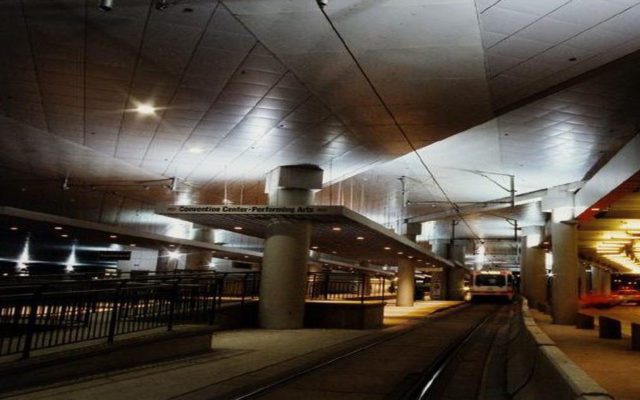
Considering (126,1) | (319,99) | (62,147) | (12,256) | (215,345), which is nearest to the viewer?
(126,1)

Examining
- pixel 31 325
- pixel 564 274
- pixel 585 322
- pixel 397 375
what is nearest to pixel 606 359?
pixel 397 375

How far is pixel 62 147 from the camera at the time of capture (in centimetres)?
1644

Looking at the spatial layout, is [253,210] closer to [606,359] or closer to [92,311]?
[92,311]

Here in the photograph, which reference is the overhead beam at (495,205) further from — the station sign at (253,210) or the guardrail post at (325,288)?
the station sign at (253,210)

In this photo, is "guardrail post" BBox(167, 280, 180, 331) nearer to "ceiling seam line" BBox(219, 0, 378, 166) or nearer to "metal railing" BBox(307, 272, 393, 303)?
"ceiling seam line" BBox(219, 0, 378, 166)

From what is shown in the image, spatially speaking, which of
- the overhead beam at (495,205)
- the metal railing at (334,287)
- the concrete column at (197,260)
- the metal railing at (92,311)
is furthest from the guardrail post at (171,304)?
the concrete column at (197,260)

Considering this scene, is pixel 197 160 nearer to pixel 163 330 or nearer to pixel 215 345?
pixel 215 345

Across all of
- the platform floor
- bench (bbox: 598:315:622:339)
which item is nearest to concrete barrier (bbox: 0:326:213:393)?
the platform floor

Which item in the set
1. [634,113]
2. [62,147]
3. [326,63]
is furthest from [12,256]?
[634,113]

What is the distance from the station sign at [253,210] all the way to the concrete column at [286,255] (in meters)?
1.07

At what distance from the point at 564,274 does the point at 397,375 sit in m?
15.7

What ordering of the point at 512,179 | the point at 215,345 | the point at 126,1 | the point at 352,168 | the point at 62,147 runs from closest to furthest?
the point at 126,1, the point at 215,345, the point at 62,147, the point at 352,168, the point at 512,179

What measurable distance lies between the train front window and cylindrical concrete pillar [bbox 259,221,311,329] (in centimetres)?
3288

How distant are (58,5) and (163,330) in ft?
Answer: 19.8
